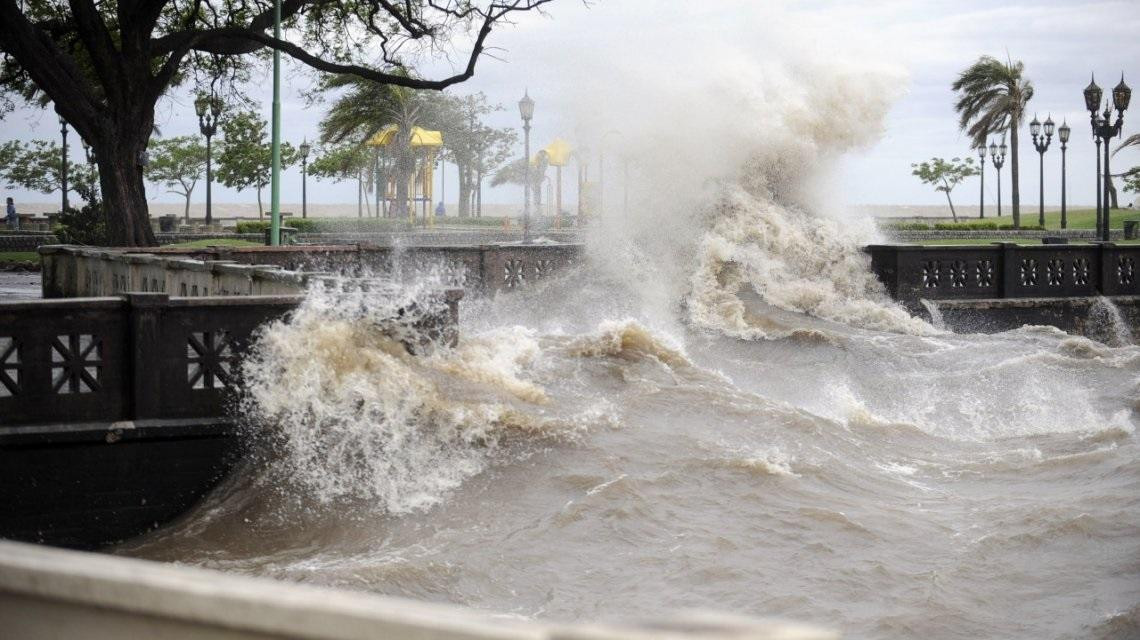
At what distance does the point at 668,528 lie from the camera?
Answer: 9.23 m

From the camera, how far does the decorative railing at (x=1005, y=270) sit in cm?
2189

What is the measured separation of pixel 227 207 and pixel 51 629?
105003mm

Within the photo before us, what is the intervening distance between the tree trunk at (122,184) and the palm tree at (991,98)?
176 feet

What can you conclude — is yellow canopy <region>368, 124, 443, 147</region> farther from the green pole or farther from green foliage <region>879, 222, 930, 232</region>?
the green pole

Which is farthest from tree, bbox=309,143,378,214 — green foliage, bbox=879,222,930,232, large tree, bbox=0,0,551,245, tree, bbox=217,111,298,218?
large tree, bbox=0,0,551,245

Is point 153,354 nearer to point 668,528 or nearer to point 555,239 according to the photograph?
point 668,528

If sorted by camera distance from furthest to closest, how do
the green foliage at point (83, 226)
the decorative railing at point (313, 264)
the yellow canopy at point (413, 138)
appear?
the yellow canopy at point (413, 138), the green foliage at point (83, 226), the decorative railing at point (313, 264)

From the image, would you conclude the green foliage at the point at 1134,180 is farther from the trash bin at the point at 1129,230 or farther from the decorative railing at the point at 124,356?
the decorative railing at the point at 124,356

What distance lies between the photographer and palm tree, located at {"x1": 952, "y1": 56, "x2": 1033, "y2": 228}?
2721 inches

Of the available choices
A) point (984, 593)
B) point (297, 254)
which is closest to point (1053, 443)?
point (984, 593)

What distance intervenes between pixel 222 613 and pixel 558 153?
2883 inches

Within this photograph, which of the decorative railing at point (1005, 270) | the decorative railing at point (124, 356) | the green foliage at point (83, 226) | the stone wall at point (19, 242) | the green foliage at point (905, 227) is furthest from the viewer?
the green foliage at point (905, 227)

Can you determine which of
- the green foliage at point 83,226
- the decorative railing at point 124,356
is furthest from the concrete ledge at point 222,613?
the green foliage at point 83,226

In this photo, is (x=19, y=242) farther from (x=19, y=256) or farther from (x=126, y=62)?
(x=126, y=62)
